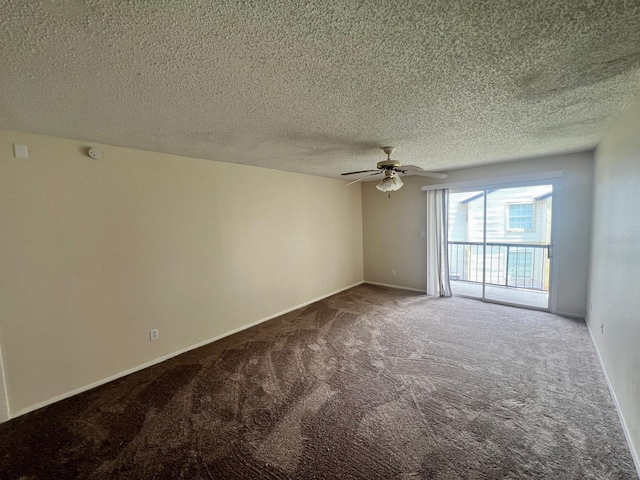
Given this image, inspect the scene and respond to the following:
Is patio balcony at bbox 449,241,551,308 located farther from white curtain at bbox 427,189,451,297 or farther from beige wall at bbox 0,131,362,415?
beige wall at bbox 0,131,362,415

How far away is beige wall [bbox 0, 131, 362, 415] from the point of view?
7.25 ft

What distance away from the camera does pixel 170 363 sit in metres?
2.95

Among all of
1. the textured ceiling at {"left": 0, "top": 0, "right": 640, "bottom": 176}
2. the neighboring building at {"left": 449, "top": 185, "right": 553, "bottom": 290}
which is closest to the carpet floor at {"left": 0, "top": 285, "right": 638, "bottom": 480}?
the neighboring building at {"left": 449, "top": 185, "right": 553, "bottom": 290}

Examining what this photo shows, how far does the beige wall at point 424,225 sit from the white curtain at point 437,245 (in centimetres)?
17

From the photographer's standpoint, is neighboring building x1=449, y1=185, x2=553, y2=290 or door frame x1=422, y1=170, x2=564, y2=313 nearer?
door frame x1=422, y1=170, x2=564, y2=313

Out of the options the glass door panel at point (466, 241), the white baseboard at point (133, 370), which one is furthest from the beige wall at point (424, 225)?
the white baseboard at point (133, 370)

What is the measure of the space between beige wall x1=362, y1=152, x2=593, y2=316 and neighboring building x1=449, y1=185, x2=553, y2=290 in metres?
0.34

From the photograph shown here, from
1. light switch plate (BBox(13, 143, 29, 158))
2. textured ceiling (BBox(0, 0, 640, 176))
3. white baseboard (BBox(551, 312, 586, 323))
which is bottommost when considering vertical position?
white baseboard (BBox(551, 312, 586, 323))

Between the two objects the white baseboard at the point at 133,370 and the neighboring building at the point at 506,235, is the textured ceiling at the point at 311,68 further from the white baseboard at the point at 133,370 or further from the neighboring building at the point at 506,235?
the white baseboard at the point at 133,370

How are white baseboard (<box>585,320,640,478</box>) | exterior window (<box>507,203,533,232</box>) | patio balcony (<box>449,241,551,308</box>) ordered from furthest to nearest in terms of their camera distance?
patio balcony (<box>449,241,551,308</box>), exterior window (<box>507,203,533,232</box>), white baseboard (<box>585,320,640,478</box>)

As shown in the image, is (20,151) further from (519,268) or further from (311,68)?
(519,268)

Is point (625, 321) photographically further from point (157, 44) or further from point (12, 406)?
point (12, 406)

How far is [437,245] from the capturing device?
4.99 meters

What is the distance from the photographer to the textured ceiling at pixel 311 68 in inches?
40.5
